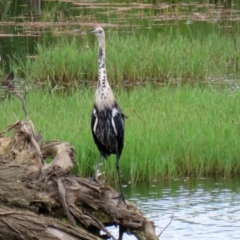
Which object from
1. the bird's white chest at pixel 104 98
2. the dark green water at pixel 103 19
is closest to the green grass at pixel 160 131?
the bird's white chest at pixel 104 98

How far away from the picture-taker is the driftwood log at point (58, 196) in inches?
236

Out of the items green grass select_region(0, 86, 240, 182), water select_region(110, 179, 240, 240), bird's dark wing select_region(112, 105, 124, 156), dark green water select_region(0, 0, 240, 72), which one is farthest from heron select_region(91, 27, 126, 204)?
dark green water select_region(0, 0, 240, 72)

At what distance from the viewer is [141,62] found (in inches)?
533

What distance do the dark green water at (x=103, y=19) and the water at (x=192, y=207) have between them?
7.42 meters

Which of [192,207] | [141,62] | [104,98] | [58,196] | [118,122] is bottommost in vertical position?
[192,207]

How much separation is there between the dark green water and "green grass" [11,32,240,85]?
185 centimetres

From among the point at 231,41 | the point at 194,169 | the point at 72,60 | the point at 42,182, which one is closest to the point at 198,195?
the point at 194,169

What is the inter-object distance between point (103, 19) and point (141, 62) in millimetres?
8097

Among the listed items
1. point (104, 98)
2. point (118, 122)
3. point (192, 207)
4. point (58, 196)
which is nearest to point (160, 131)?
point (192, 207)

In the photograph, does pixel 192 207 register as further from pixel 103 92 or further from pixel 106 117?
pixel 103 92

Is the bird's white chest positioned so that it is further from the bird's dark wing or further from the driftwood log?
the driftwood log

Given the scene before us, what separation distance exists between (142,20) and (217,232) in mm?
14111

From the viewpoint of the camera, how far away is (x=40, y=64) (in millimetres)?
13828

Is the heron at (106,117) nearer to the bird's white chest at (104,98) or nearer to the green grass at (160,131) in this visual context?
the bird's white chest at (104,98)
